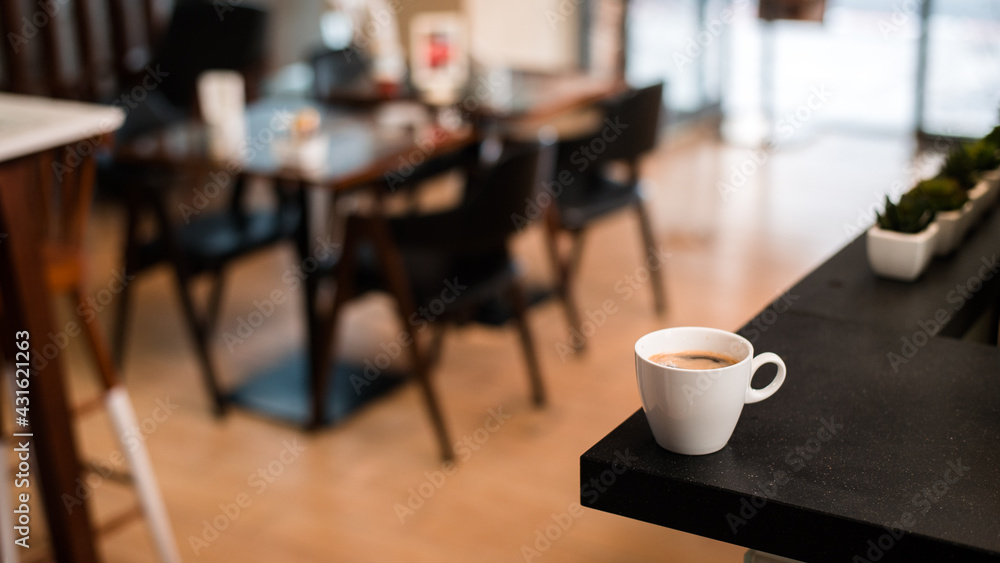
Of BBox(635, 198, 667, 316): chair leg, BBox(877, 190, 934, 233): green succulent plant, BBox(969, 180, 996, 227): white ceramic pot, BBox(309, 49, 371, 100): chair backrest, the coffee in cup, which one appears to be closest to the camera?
the coffee in cup

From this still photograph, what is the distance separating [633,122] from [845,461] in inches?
100

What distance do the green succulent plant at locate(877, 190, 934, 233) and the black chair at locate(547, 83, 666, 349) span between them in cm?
188

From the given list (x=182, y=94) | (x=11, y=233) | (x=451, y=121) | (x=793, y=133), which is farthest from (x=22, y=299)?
(x=793, y=133)

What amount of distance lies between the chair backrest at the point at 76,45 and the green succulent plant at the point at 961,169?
3965 mm

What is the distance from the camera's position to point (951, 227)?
1498 millimetres

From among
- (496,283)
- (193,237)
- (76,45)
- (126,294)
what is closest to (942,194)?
(496,283)

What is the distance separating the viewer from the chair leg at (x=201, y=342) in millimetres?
3051

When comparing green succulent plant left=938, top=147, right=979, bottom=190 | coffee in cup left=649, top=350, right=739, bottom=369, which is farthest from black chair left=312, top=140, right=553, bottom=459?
coffee in cup left=649, top=350, right=739, bottom=369

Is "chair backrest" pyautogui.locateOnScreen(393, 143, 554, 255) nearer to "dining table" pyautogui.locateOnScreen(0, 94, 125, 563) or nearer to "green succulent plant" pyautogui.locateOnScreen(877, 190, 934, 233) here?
"dining table" pyautogui.locateOnScreen(0, 94, 125, 563)

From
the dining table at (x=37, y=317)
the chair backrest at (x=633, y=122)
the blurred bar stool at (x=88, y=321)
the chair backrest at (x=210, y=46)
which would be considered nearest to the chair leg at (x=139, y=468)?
the blurred bar stool at (x=88, y=321)

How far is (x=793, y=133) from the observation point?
19.7ft

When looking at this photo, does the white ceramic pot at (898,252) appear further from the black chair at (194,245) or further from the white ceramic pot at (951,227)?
the black chair at (194,245)

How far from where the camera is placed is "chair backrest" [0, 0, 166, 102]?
444cm

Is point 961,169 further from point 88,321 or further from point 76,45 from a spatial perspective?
point 76,45
